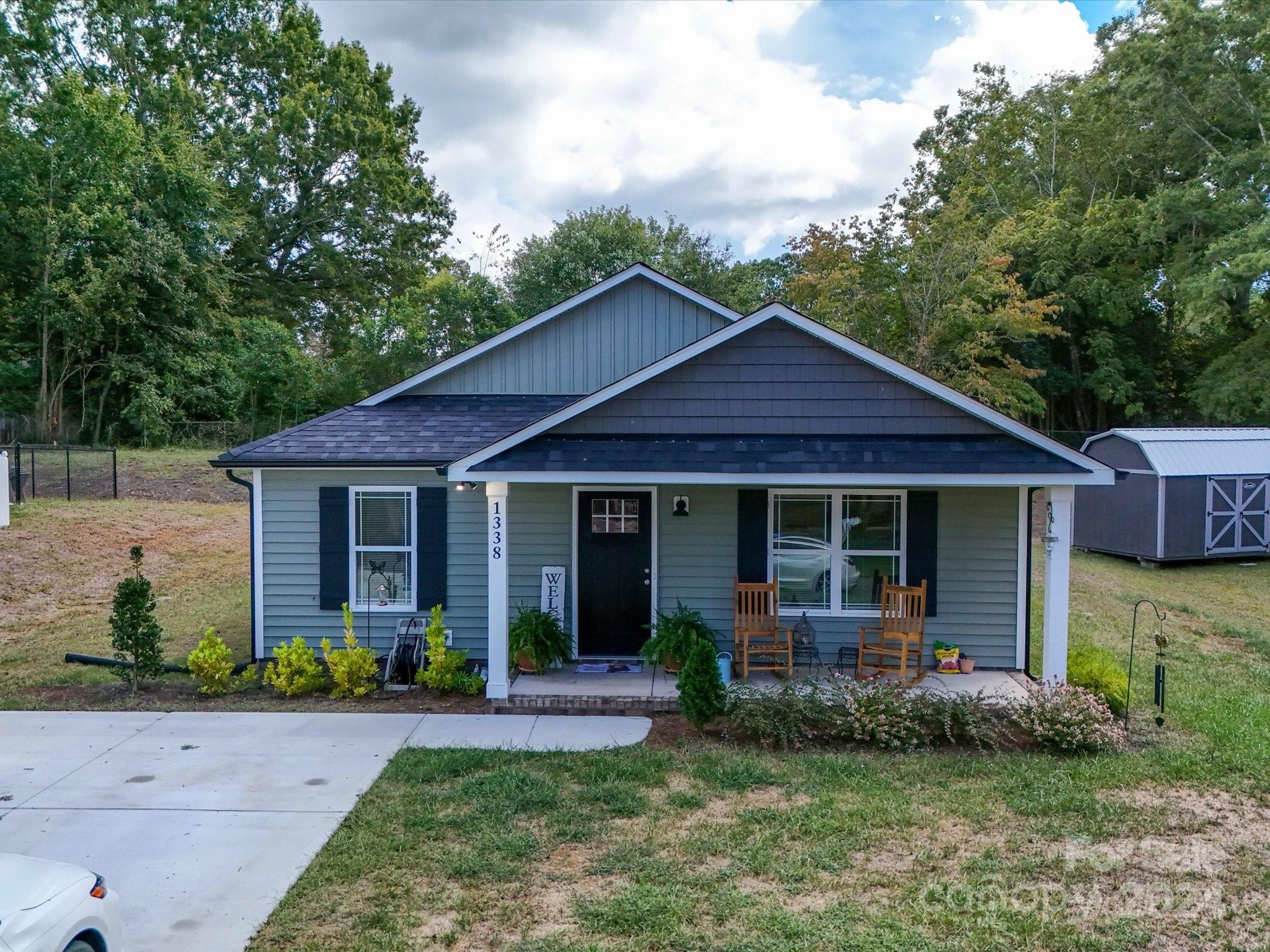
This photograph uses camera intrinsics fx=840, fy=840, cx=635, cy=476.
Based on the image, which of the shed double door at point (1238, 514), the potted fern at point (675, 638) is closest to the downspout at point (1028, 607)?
the potted fern at point (675, 638)

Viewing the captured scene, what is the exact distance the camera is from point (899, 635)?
8.35m

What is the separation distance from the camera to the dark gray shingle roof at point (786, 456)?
7773mm

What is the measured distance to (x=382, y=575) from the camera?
9352mm

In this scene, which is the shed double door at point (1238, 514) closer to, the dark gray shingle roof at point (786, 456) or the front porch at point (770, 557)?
the front porch at point (770, 557)

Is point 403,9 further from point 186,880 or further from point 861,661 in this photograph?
point 186,880

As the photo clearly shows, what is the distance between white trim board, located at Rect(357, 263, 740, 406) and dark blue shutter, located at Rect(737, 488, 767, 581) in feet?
9.28

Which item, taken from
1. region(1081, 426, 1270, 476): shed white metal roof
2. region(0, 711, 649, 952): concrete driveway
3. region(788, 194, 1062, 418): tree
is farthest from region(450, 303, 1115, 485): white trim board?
region(788, 194, 1062, 418): tree

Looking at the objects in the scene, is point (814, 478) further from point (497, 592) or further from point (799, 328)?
point (497, 592)

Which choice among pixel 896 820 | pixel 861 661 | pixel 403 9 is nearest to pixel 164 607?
pixel 861 661

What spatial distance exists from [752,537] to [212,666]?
221 inches

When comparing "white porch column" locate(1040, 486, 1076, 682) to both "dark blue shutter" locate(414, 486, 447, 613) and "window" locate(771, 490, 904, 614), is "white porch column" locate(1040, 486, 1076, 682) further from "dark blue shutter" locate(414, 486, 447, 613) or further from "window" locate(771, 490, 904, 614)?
"dark blue shutter" locate(414, 486, 447, 613)

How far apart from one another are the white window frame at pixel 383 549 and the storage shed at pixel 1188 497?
12.9 metres

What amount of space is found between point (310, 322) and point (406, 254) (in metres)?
4.77

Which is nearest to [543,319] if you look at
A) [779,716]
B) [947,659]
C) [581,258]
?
[779,716]
